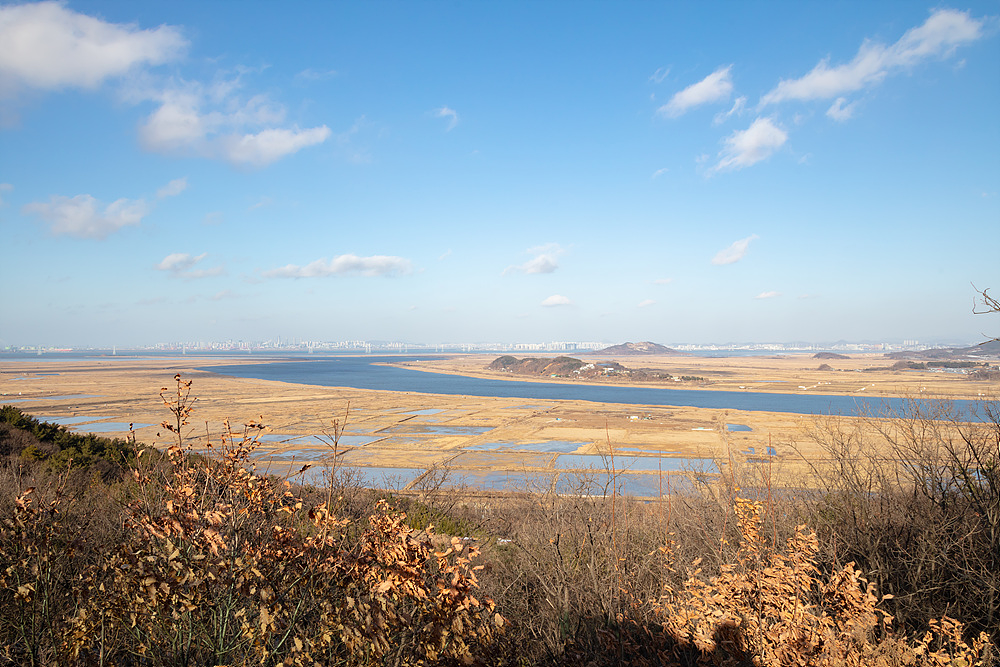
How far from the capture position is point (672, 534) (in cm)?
1071

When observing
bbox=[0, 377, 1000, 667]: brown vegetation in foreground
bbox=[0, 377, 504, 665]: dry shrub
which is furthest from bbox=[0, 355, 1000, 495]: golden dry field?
bbox=[0, 377, 504, 665]: dry shrub

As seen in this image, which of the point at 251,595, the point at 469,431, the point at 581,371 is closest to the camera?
the point at 251,595

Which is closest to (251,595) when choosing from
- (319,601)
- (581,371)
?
(319,601)

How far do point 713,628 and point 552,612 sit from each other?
2830mm

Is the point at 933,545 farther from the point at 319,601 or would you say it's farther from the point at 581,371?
the point at 581,371

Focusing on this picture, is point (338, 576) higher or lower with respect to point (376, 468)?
higher

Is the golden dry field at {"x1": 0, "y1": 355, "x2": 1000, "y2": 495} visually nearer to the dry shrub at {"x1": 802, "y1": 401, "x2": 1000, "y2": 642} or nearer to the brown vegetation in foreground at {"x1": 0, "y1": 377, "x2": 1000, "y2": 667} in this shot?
the dry shrub at {"x1": 802, "y1": 401, "x2": 1000, "y2": 642}

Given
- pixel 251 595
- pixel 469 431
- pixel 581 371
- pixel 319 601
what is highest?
pixel 251 595

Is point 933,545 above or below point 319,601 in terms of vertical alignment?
below

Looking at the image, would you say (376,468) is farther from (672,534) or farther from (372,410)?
(372,410)

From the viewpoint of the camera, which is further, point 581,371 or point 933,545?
A: point 581,371

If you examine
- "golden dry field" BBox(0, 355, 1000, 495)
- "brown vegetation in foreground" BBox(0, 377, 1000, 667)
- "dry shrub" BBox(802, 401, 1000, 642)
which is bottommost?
"golden dry field" BBox(0, 355, 1000, 495)

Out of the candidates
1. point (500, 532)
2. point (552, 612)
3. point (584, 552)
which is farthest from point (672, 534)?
point (500, 532)

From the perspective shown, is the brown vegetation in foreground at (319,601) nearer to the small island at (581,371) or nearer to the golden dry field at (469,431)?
the golden dry field at (469,431)
